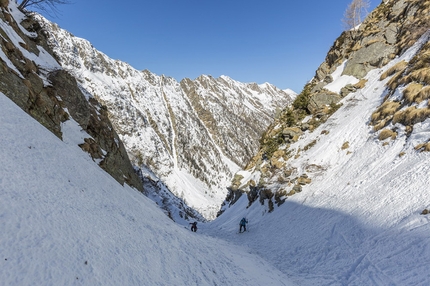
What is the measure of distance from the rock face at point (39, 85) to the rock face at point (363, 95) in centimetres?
1736

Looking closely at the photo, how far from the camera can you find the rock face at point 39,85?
39.6 ft

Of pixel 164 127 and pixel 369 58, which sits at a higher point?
pixel 369 58

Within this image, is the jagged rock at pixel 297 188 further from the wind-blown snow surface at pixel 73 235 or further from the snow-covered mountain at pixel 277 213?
the wind-blown snow surface at pixel 73 235

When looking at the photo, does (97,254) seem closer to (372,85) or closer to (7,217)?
(7,217)

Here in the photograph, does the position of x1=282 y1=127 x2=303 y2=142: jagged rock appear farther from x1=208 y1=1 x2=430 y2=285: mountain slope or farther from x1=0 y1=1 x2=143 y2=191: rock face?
x1=0 y1=1 x2=143 y2=191: rock face

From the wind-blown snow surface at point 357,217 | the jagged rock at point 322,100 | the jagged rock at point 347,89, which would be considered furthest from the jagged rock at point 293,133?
the jagged rock at point 347,89

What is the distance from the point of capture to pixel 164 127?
6073 inches

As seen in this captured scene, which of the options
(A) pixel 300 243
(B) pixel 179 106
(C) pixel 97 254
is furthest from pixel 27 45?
(B) pixel 179 106

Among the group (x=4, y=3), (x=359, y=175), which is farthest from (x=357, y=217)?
(x=4, y=3)

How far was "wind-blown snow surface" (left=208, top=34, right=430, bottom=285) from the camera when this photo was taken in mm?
9164

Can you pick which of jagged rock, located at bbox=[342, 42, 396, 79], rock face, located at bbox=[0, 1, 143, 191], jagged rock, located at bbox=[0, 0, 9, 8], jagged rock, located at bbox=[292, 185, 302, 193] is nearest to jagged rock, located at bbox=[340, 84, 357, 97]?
jagged rock, located at bbox=[342, 42, 396, 79]

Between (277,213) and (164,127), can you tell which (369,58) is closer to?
(277,213)

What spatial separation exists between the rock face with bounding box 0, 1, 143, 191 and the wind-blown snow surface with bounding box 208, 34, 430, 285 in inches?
557

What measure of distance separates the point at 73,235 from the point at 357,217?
13.4 m
